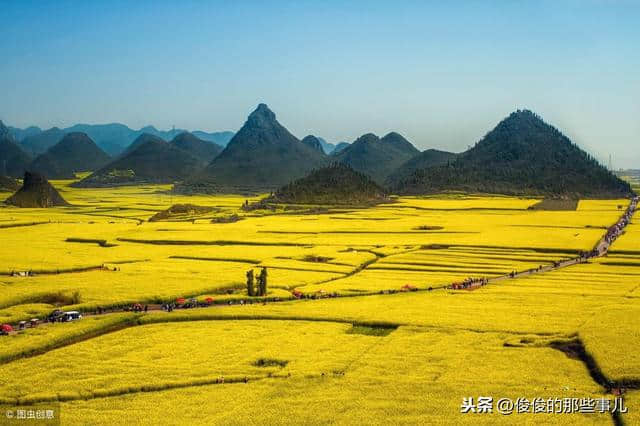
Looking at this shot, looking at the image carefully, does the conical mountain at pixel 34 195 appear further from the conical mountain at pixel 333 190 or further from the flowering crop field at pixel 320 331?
the flowering crop field at pixel 320 331

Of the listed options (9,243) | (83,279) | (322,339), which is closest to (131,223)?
(9,243)

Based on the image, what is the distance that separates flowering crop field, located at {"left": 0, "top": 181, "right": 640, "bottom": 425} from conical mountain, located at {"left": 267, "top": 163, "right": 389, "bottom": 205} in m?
80.4

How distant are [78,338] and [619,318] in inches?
1261

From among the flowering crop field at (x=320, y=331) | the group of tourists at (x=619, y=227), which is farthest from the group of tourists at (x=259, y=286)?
the group of tourists at (x=619, y=227)

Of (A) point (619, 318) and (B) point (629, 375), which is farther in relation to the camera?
(A) point (619, 318)

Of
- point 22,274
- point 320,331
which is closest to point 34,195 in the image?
point 22,274

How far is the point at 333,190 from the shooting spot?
172250 mm

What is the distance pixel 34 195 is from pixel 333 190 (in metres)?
72.0

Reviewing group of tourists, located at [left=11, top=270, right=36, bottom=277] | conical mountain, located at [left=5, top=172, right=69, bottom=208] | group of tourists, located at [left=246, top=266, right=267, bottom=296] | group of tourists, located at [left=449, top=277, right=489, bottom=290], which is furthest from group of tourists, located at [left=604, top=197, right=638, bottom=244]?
conical mountain, located at [left=5, top=172, right=69, bottom=208]

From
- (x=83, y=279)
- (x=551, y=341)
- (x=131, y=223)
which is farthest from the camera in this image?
(x=131, y=223)

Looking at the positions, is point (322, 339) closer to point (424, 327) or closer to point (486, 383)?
point (424, 327)

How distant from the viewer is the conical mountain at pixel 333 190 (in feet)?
551

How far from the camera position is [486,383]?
3078cm

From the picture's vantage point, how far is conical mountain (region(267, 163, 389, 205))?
551ft
